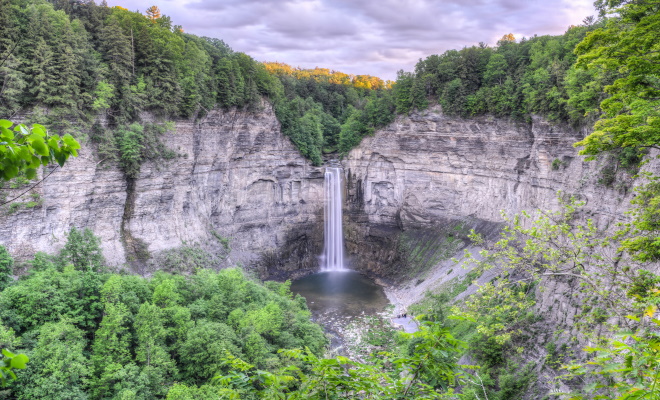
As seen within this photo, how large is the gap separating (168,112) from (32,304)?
21847 mm

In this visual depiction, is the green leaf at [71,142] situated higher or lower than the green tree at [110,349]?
higher

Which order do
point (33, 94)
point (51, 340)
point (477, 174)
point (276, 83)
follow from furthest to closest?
point (276, 83)
point (477, 174)
point (33, 94)
point (51, 340)

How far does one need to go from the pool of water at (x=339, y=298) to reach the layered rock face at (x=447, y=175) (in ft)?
14.7

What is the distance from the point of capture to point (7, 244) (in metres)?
25.1

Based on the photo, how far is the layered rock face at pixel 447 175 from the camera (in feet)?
116

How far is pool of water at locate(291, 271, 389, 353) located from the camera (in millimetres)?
37969

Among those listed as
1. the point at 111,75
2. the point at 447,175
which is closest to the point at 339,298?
the point at 447,175

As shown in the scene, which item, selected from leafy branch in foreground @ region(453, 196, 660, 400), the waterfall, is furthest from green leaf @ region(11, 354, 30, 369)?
the waterfall

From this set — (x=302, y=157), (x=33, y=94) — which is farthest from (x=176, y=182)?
(x=302, y=157)

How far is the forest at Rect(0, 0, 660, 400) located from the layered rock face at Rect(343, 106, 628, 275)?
189cm

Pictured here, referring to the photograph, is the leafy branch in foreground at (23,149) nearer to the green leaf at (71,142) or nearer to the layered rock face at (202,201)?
the green leaf at (71,142)

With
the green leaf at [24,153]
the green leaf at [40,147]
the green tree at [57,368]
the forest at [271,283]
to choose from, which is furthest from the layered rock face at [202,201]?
the green leaf at [40,147]

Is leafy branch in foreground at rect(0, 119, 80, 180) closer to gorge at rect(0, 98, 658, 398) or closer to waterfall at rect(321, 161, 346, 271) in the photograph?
gorge at rect(0, 98, 658, 398)

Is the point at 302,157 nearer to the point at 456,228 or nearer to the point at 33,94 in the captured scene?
the point at 456,228
